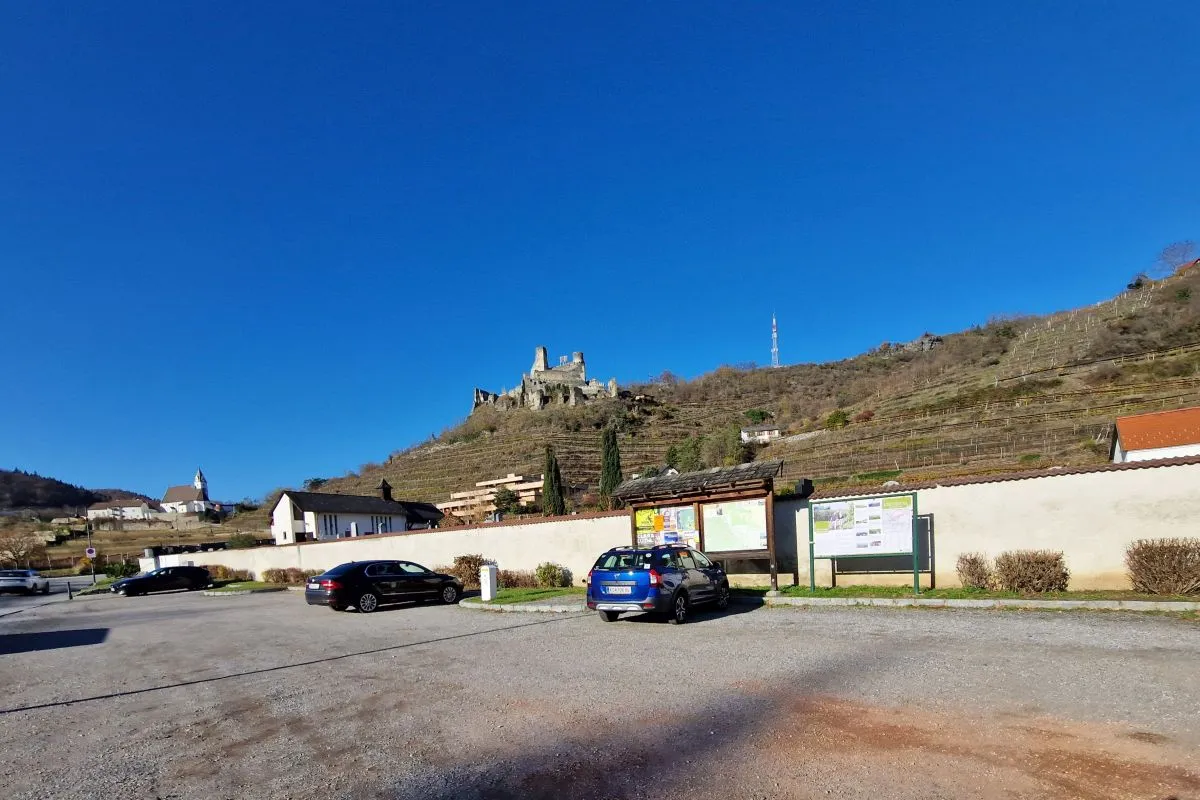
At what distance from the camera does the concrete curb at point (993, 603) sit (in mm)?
10281

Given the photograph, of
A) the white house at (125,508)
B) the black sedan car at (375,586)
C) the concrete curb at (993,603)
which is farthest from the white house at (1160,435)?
the white house at (125,508)

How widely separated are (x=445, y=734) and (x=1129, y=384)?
60.0 m

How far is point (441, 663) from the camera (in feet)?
31.0

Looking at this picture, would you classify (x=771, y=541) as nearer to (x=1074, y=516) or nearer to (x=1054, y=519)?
(x=1054, y=519)

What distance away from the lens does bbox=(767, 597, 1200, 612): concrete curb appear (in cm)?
1028

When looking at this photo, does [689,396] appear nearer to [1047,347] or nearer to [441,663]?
[1047,347]

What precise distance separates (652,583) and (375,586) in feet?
31.9

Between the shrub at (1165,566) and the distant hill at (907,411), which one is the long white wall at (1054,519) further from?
the distant hill at (907,411)

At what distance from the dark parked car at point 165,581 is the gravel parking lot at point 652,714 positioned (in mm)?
24309

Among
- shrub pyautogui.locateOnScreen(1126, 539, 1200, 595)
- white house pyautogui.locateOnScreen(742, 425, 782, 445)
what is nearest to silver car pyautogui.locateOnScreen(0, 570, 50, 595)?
shrub pyautogui.locateOnScreen(1126, 539, 1200, 595)

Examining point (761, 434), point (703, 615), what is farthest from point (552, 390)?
point (703, 615)

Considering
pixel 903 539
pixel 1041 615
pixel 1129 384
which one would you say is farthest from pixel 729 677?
pixel 1129 384

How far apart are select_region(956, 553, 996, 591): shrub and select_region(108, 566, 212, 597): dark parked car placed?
3621cm

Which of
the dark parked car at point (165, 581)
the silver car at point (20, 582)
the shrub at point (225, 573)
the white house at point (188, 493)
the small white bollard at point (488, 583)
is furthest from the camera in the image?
the white house at point (188, 493)
